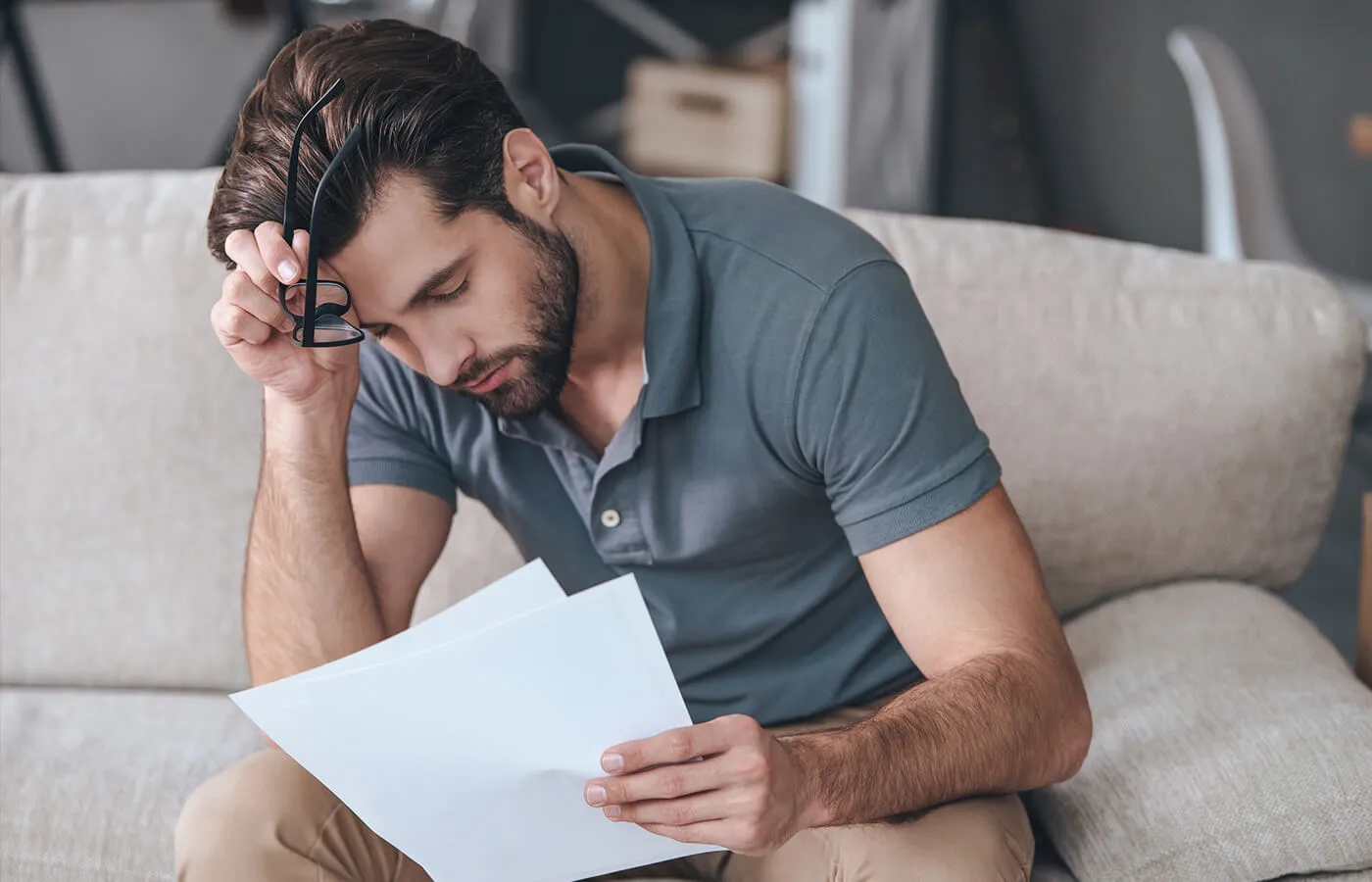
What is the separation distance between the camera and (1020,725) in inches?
41.3

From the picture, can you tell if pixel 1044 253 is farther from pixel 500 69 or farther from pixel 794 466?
pixel 500 69

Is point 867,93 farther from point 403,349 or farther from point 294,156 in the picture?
point 294,156

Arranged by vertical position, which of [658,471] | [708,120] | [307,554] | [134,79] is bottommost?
[134,79]

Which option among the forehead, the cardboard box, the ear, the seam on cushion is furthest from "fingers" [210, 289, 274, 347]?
the cardboard box

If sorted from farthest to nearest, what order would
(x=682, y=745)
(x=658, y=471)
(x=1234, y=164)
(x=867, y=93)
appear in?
(x=867, y=93), (x=1234, y=164), (x=658, y=471), (x=682, y=745)

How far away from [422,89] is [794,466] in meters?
0.43

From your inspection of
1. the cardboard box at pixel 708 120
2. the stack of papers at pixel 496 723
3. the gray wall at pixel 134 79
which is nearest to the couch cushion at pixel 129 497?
the stack of papers at pixel 496 723

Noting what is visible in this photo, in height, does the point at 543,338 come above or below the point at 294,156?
below

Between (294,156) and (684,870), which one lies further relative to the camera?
(684,870)

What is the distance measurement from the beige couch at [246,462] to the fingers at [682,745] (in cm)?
52

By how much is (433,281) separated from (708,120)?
11.7 feet

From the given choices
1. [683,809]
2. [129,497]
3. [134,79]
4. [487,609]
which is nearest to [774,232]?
[487,609]

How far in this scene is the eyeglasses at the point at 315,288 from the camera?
1045 mm

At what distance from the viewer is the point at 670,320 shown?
3.94ft
